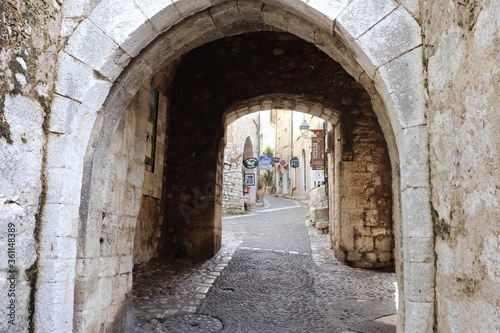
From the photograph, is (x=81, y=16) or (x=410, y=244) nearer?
(x=410, y=244)

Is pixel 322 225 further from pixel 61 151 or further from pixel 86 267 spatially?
pixel 61 151

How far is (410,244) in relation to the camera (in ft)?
5.82

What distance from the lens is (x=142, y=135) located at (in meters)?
3.18

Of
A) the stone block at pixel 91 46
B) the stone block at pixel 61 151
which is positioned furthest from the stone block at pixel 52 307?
the stone block at pixel 91 46

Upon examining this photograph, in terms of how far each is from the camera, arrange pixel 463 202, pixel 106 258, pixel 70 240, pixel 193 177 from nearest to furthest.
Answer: pixel 463 202 → pixel 70 240 → pixel 106 258 → pixel 193 177

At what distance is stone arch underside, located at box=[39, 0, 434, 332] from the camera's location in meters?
1.80

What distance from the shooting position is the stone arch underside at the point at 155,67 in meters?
1.80

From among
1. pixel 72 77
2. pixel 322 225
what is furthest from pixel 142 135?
pixel 322 225

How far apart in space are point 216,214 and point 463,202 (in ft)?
16.5

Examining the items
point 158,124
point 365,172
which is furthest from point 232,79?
point 365,172

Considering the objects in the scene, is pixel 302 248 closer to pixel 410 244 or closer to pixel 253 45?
pixel 253 45

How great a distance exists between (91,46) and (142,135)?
1.09 metres

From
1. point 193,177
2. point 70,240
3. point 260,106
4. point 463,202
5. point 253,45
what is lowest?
point 70,240

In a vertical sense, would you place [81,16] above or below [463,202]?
above
